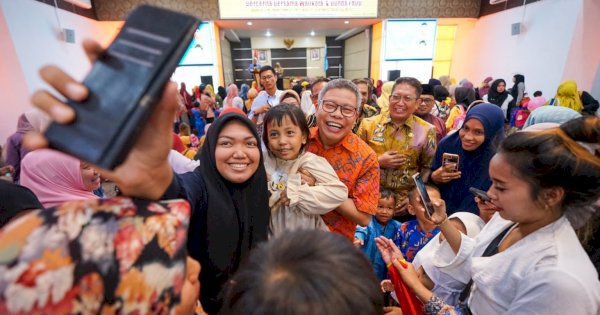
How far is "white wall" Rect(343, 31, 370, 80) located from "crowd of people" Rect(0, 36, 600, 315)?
390 inches

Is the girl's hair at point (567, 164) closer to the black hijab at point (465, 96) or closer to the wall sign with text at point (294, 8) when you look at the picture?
the black hijab at point (465, 96)

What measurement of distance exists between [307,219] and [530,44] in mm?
9234

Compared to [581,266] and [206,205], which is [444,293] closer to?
[581,266]

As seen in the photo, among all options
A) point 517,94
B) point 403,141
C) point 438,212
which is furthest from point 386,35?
point 438,212

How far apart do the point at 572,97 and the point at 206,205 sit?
19.6 feet

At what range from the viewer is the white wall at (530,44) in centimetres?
619

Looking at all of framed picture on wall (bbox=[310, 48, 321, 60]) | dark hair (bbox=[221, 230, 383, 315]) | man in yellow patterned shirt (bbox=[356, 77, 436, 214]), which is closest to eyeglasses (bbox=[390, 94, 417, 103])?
man in yellow patterned shirt (bbox=[356, 77, 436, 214])

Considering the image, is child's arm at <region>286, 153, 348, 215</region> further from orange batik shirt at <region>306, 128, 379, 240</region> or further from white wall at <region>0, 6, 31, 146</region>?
white wall at <region>0, 6, 31, 146</region>

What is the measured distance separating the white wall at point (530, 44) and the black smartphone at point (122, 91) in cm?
872

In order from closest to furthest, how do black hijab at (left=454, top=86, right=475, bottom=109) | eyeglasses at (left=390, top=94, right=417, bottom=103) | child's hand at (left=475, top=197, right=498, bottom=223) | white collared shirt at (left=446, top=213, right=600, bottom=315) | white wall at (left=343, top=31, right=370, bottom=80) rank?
white collared shirt at (left=446, top=213, right=600, bottom=315), child's hand at (left=475, top=197, right=498, bottom=223), eyeglasses at (left=390, top=94, right=417, bottom=103), black hijab at (left=454, top=86, right=475, bottom=109), white wall at (left=343, top=31, right=370, bottom=80)

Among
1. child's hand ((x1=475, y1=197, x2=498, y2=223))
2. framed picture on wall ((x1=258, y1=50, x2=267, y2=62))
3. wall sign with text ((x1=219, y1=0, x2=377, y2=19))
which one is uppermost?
wall sign with text ((x1=219, y1=0, x2=377, y2=19))

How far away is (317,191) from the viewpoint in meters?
1.31

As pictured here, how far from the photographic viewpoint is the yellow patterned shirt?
7.55ft

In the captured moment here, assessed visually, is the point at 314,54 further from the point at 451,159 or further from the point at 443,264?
the point at 443,264
